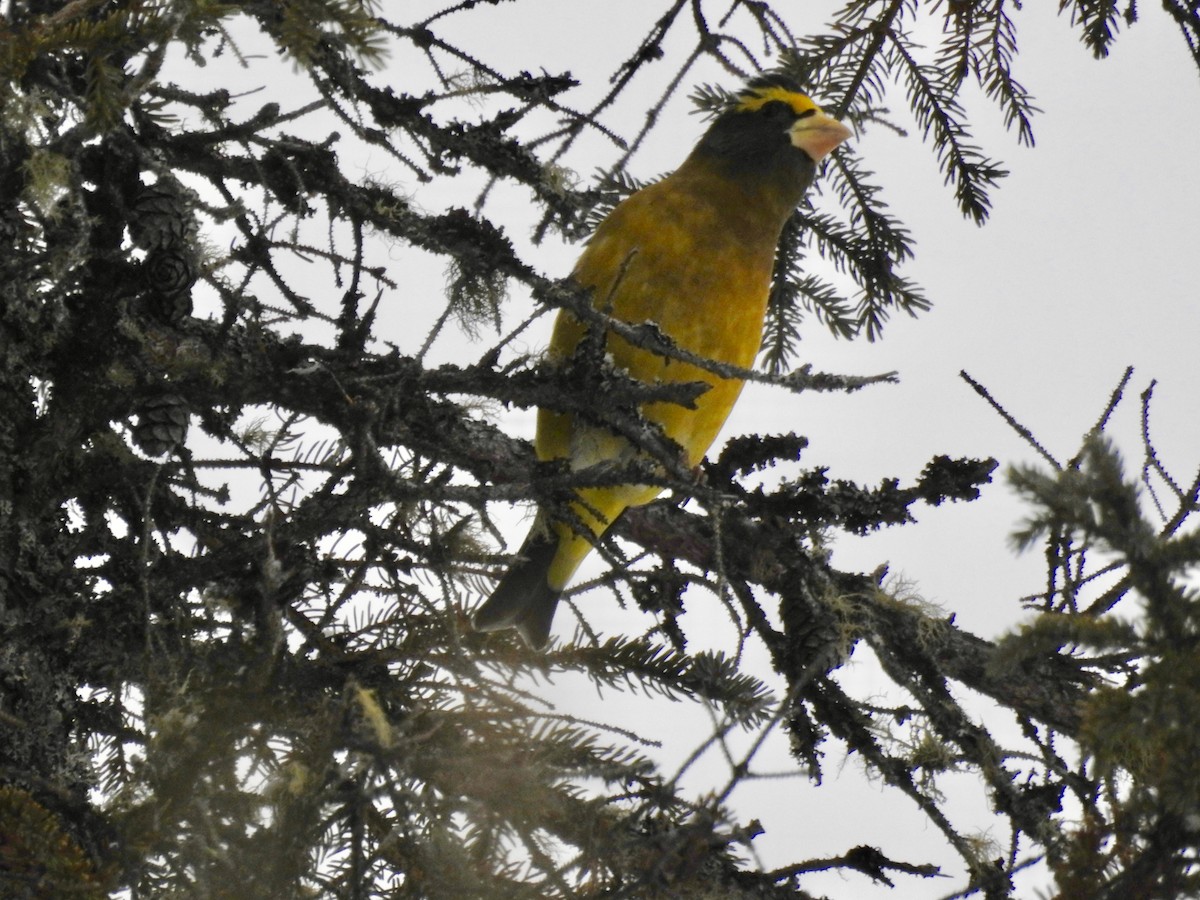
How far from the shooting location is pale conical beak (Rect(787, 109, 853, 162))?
12.6 feet

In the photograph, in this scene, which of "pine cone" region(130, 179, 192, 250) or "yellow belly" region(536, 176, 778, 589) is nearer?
"pine cone" region(130, 179, 192, 250)

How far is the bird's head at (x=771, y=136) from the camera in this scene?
3846mm

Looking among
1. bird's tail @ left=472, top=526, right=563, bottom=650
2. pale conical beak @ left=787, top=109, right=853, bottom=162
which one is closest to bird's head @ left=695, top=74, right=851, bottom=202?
pale conical beak @ left=787, top=109, right=853, bottom=162

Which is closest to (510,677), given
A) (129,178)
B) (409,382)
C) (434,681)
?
(434,681)

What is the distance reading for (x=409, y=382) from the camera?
7.11 ft

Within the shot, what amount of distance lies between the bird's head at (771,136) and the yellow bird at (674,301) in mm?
10

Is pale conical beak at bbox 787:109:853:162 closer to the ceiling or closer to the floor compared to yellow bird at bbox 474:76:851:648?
closer to the ceiling

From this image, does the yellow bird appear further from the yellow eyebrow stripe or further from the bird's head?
→ the yellow eyebrow stripe

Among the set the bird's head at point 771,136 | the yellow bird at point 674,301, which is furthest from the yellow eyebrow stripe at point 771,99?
the yellow bird at point 674,301

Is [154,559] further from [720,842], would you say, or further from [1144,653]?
[1144,653]

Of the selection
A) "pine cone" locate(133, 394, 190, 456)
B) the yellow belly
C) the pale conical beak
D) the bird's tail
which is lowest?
"pine cone" locate(133, 394, 190, 456)

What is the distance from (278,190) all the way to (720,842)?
155 cm

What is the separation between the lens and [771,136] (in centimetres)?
404

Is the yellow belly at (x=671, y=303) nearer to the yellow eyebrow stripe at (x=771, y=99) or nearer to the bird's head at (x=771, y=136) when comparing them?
the bird's head at (x=771, y=136)
